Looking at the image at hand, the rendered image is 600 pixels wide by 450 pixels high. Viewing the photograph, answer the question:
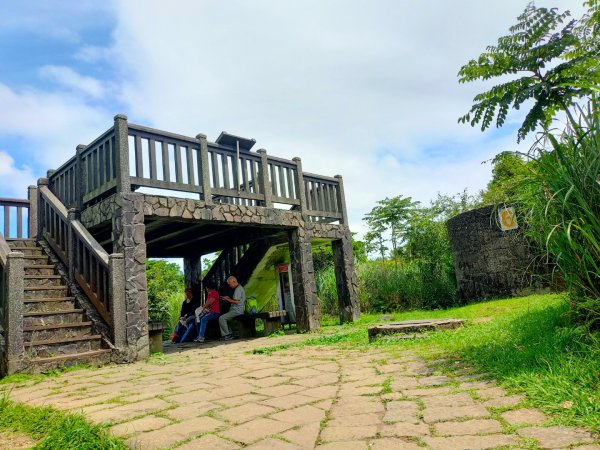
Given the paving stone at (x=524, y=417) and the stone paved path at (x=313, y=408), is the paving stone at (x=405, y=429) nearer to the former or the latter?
the stone paved path at (x=313, y=408)

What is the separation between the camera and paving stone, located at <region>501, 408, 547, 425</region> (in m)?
2.21

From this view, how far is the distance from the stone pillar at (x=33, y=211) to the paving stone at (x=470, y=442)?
9012 mm

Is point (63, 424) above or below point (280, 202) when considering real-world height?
below

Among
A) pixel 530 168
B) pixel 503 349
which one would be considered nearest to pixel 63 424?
pixel 503 349

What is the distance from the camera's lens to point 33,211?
9.07 metres

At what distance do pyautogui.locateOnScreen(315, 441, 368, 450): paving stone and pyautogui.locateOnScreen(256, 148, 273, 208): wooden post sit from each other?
22.7 ft

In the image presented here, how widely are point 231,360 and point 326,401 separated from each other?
9.35ft

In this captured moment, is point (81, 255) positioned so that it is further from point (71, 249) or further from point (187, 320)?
point (187, 320)

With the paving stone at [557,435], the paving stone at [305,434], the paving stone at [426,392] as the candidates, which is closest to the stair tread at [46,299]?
the paving stone at [305,434]

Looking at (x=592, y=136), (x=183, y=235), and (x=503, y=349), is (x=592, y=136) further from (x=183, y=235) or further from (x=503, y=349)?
(x=183, y=235)

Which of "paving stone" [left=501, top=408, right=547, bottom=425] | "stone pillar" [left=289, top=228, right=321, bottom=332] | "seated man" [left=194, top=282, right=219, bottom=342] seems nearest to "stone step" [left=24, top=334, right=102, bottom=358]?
"seated man" [left=194, top=282, right=219, bottom=342]

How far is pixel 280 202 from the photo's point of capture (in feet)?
30.7

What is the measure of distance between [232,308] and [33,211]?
4403 mm

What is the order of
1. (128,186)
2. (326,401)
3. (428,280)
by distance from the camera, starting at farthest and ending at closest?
(428,280) < (128,186) < (326,401)
